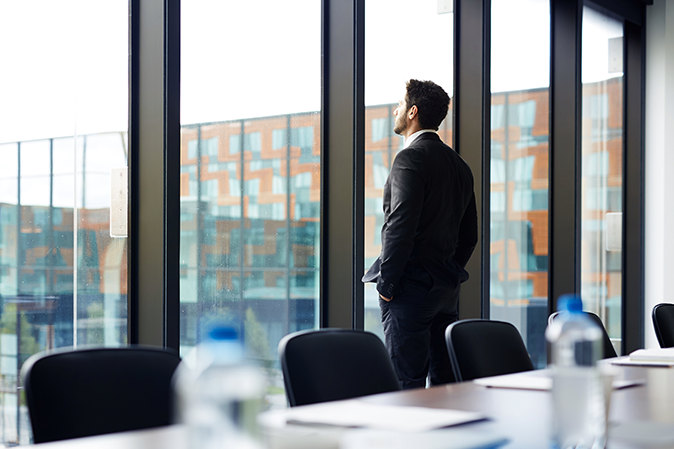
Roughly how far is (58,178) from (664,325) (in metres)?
2.62

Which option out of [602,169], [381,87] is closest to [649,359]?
[381,87]

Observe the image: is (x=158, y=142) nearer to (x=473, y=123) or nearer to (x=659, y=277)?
(x=473, y=123)

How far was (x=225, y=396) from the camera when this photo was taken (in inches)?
28.5

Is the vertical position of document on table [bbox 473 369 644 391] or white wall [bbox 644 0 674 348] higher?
white wall [bbox 644 0 674 348]

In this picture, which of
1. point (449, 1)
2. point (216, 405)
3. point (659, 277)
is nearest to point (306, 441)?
point (216, 405)

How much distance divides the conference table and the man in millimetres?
1049

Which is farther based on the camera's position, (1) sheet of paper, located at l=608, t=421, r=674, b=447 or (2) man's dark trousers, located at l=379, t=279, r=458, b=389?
(2) man's dark trousers, located at l=379, t=279, r=458, b=389

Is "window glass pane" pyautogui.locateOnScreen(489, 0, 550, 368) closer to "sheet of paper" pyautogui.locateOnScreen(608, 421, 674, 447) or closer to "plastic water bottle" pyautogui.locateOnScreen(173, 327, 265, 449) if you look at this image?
"sheet of paper" pyautogui.locateOnScreen(608, 421, 674, 447)

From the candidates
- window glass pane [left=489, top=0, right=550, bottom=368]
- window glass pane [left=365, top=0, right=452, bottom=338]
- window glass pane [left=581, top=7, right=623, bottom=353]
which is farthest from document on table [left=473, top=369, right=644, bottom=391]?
window glass pane [left=581, top=7, right=623, bottom=353]

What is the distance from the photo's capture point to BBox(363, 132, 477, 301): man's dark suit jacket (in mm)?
3023

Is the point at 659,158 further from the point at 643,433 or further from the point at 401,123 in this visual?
the point at 643,433

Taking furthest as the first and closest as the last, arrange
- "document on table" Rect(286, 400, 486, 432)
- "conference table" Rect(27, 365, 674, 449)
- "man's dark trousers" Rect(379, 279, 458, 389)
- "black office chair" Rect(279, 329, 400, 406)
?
"man's dark trousers" Rect(379, 279, 458, 389), "black office chair" Rect(279, 329, 400, 406), "document on table" Rect(286, 400, 486, 432), "conference table" Rect(27, 365, 674, 449)

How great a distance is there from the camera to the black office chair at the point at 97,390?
4.87 feet

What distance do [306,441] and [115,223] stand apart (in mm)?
1875
